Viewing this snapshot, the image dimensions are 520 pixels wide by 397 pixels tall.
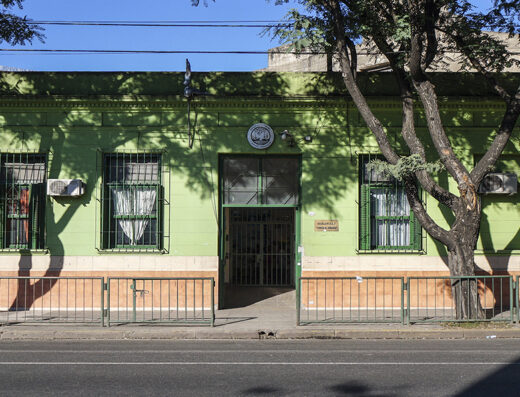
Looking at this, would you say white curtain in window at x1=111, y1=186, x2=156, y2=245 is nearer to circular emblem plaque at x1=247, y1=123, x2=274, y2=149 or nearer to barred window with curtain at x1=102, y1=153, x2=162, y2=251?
barred window with curtain at x1=102, y1=153, x2=162, y2=251

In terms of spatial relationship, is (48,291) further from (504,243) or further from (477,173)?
(504,243)

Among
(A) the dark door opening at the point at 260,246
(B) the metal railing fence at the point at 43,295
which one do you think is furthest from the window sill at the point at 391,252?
(B) the metal railing fence at the point at 43,295

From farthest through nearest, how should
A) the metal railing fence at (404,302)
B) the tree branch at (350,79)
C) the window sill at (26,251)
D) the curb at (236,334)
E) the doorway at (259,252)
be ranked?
the doorway at (259,252), the window sill at (26,251), the tree branch at (350,79), the metal railing fence at (404,302), the curb at (236,334)

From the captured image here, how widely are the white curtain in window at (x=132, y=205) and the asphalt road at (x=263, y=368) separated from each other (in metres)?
4.11

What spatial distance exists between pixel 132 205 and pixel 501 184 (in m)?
8.92

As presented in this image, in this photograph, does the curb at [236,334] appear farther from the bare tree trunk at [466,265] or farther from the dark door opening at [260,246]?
the dark door opening at [260,246]

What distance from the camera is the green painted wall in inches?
552

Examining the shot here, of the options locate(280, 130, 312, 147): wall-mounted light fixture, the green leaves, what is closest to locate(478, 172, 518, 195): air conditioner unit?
the green leaves

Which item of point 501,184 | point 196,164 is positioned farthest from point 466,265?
point 196,164

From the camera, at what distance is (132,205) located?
14.2 meters

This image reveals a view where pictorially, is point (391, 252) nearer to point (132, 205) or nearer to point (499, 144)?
point (499, 144)

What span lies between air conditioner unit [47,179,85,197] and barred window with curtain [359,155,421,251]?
22.4ft

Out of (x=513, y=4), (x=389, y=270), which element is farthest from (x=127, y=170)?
(x=513, y=4)

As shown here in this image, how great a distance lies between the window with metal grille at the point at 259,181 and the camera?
46.9ft
